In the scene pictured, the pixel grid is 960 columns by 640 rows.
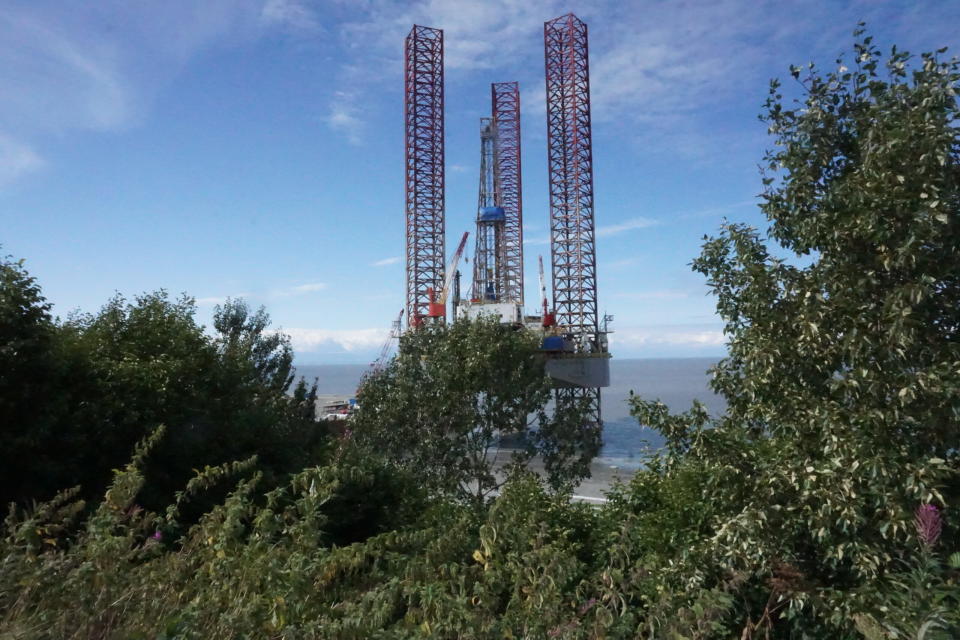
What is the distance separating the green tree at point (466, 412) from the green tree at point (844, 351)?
304 inches

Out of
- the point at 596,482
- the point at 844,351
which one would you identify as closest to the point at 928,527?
the point at 844,351

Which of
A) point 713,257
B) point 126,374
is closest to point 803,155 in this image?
point 713,257

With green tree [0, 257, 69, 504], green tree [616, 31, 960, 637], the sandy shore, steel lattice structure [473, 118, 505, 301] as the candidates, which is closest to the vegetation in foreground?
green tree [616, 31, 960, 637]

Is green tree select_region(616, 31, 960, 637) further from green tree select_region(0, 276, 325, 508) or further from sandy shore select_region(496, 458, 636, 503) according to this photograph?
sandy shore select_region(496, 458, 636, 503)

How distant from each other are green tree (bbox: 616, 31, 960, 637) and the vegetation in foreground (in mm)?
20

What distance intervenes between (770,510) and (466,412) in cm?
880

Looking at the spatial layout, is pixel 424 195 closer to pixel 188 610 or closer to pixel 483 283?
pixel 483 283

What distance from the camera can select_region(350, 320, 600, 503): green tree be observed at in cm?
1337

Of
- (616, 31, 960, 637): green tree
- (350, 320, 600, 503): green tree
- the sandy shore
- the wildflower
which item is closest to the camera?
the wildflower

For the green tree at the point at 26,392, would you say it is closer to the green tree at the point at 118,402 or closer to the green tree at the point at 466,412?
the green tree at the point at 118,402

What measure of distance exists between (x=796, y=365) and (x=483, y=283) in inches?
2323

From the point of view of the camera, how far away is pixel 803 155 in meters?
5.30

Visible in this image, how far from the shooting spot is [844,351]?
4520mm

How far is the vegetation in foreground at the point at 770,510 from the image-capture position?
318 cm
